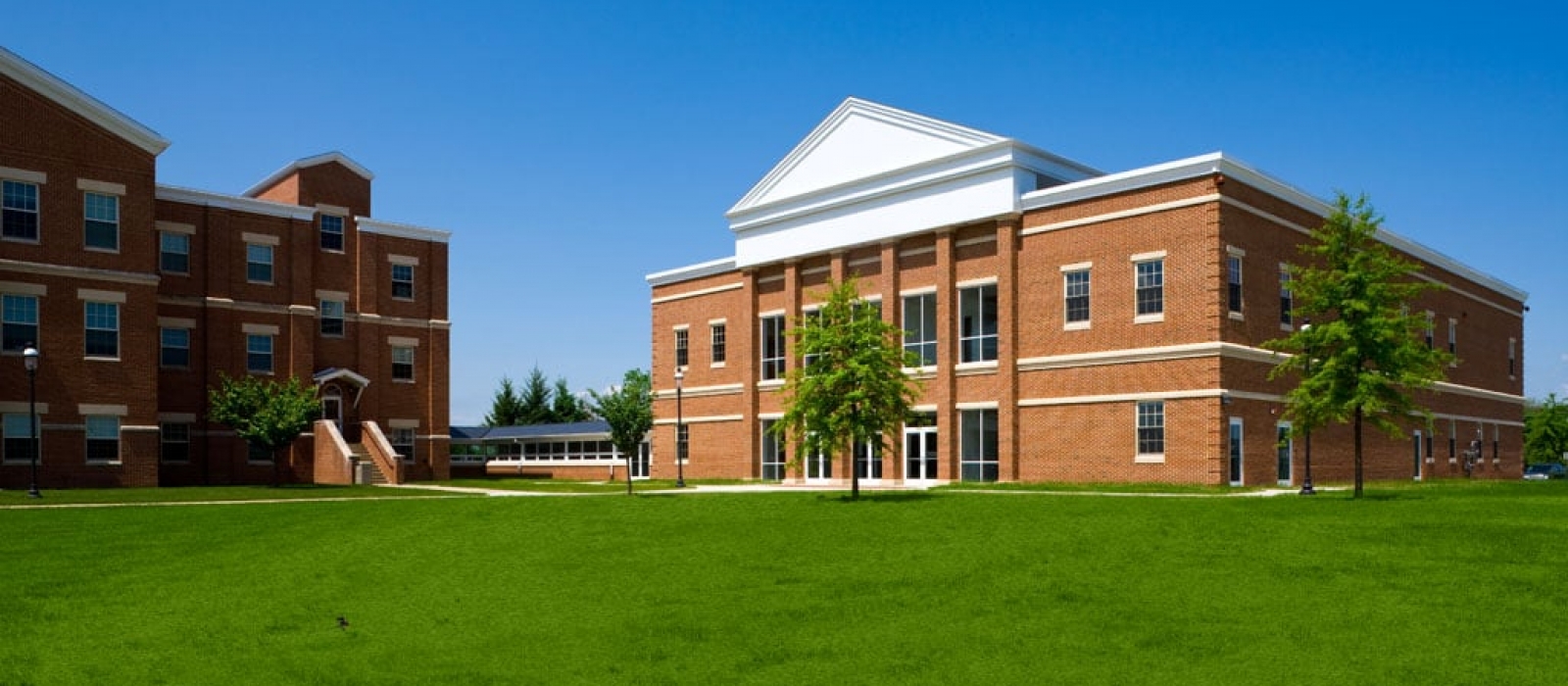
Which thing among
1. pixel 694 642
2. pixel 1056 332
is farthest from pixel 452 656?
pixel 1056 332

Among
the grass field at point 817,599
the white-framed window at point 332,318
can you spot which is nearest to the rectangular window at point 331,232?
the white-framed window at point 332,318

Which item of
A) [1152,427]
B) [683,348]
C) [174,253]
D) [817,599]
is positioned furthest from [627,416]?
[817,599]

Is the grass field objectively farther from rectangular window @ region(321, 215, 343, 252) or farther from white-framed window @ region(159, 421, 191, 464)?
rectangular window @ region(321, 215, 343, 252)

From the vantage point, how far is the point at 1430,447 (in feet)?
161

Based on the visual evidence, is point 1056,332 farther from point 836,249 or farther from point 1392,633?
point 1392,633

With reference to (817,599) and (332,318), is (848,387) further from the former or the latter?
(332,318)

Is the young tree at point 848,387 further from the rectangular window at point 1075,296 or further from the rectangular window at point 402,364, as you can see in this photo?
the rectangular window at point 402,364

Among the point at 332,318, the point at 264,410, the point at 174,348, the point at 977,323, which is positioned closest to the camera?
the point at 977,323

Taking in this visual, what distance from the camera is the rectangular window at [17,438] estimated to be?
38.9 m

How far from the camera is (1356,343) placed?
2784cm

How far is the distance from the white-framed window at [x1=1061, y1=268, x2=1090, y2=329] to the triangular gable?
16.2 feet

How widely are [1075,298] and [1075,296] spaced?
6 cm

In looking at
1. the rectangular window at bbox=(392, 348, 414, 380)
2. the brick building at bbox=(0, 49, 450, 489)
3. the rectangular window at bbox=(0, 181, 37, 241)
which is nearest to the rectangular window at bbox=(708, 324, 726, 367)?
the brick building at bbox=(0, 49, 450, 489)

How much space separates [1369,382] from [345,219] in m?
41.7
